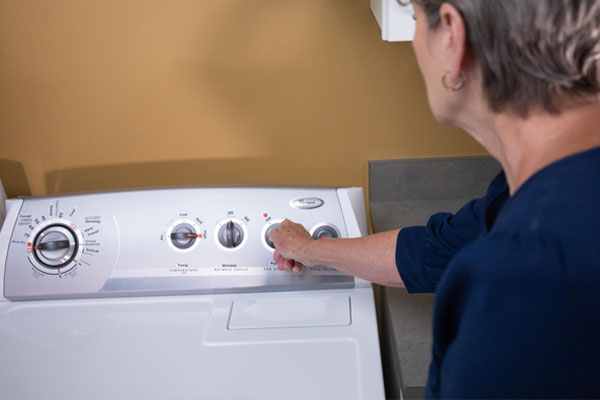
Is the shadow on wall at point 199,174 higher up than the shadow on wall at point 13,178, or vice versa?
the shadow on wall at point 13,178

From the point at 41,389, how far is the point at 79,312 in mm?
215

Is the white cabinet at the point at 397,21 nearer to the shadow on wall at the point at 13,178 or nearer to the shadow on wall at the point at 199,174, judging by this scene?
the shadow on wall at the point at 199,174

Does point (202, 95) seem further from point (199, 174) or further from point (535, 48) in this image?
point (535, 48)

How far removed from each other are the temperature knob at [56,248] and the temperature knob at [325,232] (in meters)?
0.46

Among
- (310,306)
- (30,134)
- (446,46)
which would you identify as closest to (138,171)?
(30,134)

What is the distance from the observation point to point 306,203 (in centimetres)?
119

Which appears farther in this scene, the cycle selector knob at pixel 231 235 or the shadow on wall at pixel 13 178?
the shadow on wall at pixel 13 178

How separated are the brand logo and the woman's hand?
0.16 feet

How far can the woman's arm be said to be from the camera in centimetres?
108

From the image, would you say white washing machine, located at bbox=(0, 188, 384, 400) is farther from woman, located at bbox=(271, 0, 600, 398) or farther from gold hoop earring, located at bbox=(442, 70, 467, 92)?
gold hoop earring, located at bbox=(442, 70, 467, 92)

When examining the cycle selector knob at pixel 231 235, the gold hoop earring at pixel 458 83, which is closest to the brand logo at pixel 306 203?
the cycle selector knob at pixel 231 235

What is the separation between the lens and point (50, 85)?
1.38m

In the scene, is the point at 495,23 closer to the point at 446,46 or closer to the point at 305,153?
the point at 446,46

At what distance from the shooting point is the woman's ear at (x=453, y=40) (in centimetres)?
64
